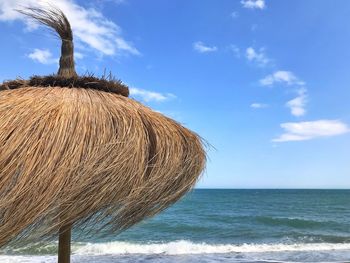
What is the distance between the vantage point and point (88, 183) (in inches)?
91.9

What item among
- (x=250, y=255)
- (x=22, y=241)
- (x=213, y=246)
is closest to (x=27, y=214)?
(x=22, y=241)

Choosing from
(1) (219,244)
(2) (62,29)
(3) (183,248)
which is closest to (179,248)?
(3) (183,248)

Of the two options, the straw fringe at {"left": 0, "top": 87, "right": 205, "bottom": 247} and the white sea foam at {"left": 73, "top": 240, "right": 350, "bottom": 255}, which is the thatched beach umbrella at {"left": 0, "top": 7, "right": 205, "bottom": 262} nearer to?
the straw fringe at {"left": 0, "top": 87, "right": 205, "bottom": 247}

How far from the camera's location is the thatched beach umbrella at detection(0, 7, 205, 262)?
2232 mm

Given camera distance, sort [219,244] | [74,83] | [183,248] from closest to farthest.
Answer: [74,83], [183,248], [219,244]

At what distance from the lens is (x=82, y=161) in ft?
7.83

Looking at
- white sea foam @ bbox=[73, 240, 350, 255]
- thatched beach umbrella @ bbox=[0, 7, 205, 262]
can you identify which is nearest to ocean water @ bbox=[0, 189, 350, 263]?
white sea foam @ bbox=[73, 240, 350, 255]

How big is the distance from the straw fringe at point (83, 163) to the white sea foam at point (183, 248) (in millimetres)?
10796

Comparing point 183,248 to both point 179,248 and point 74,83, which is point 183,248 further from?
point 74,83

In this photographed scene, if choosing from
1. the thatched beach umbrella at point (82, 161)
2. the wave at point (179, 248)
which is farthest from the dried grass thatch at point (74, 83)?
the wave at point (179, 248)

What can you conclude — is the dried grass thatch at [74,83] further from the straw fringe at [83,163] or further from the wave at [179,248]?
the wave at [179,248]

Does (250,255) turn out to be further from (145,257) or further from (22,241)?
(22,241)

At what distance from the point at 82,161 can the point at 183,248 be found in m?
13.5

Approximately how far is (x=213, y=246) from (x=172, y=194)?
13385 millimetres
